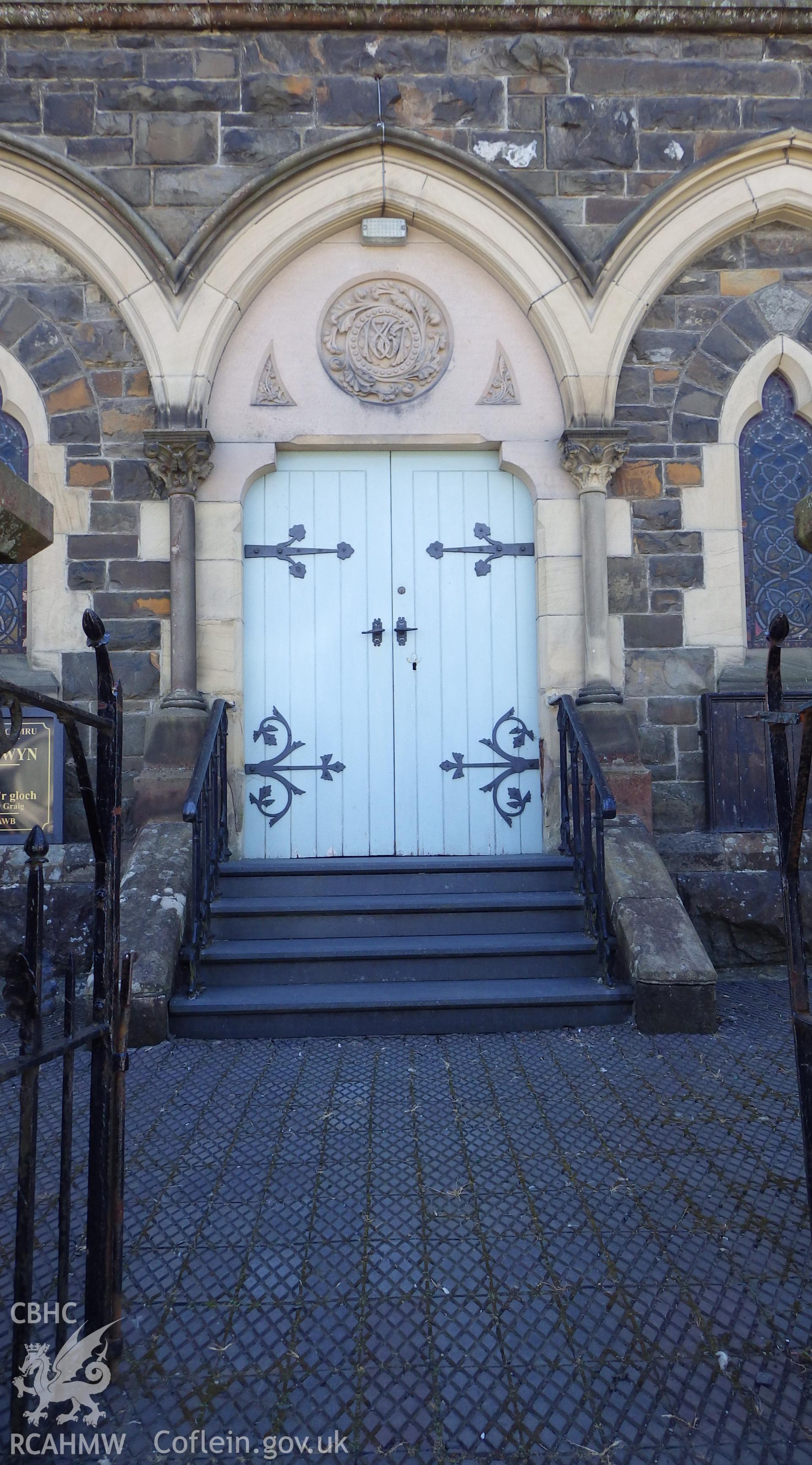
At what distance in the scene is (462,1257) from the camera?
2039mm

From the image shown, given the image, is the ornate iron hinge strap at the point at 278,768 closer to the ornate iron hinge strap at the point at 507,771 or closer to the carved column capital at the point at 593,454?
the ornate iron hinge strap at the point at 507,771

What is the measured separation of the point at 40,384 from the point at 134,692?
1877 mm

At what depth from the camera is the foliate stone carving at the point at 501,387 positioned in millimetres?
5047

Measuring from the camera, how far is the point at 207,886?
4004 mm

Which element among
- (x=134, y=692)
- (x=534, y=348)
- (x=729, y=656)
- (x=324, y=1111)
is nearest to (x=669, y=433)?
(x=534, y=348)

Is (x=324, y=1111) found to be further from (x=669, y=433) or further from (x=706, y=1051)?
(x=669, y=433)

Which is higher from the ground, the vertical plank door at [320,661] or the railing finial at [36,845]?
the vertical plank door at [320,661]

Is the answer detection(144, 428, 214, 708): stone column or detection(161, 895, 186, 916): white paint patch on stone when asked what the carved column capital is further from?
detection(161, 895, 186, 916): white paint patch on stone

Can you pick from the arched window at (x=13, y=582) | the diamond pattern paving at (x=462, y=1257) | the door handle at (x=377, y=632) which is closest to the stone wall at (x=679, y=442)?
the door handle at (x=377, y=632)

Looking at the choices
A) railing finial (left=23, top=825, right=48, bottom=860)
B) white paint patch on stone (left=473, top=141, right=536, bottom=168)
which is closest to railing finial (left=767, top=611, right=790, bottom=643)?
railing finial (left=23, top=825, right=48, bottom=860)

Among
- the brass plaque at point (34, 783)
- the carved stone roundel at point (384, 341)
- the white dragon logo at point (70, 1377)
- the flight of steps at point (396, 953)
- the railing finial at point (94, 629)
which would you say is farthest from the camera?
the carved stone roundel at point (384, 341)

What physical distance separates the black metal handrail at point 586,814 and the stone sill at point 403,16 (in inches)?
156

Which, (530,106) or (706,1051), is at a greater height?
(530,106)

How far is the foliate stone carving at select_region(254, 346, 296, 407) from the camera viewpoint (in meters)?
4.98
